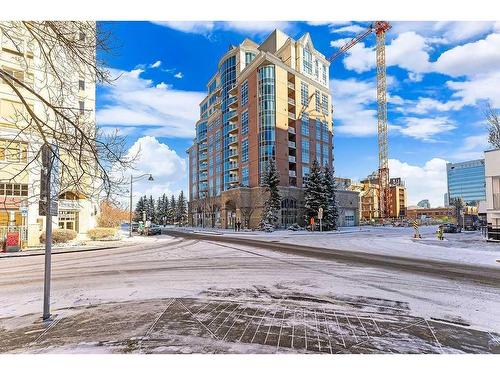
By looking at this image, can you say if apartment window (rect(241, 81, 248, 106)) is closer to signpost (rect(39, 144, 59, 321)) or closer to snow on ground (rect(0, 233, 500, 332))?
snow on ground (rect(0, 233, 500, 332))

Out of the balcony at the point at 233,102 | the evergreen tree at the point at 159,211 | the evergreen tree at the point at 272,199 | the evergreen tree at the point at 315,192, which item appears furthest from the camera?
the evergreen tree at the point at 159,211

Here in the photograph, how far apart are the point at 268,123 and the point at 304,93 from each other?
801 cm

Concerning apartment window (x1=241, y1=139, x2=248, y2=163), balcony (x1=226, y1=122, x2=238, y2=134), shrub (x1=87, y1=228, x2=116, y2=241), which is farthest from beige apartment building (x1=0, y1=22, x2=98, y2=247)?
balcony (x1=226, y1=122, x2=238, y2=134)

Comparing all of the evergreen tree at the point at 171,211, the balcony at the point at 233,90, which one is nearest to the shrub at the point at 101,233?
the balcony at the point at 233,90

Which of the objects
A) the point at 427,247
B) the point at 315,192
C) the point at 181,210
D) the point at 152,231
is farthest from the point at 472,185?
the point at 181,210

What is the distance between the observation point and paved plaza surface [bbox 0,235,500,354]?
125 inches

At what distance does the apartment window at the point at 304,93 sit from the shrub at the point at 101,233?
30.4 meters

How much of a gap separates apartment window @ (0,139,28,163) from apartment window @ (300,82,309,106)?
39194 millimetres

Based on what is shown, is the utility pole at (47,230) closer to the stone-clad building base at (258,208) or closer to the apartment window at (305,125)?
the stone-clad building base at (258,208)

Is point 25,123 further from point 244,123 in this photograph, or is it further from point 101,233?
point 244,123

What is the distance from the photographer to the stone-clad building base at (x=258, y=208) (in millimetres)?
35844
